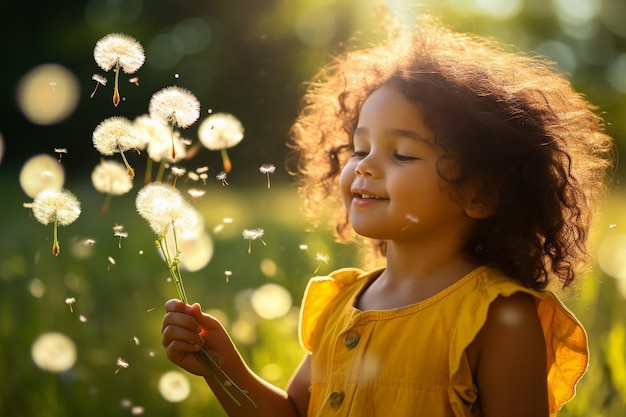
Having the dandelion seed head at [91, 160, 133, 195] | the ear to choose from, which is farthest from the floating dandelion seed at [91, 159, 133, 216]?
the ear

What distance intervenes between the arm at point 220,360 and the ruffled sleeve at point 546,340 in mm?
431

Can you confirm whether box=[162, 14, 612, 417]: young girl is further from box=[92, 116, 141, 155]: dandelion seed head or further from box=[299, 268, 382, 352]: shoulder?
box=[92, 116, 141, 155]: dandelion seed head

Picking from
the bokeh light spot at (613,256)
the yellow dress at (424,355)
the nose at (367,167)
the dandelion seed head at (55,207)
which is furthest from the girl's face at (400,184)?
the bokeh light spot at (613,256)

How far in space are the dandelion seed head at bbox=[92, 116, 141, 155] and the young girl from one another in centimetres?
29

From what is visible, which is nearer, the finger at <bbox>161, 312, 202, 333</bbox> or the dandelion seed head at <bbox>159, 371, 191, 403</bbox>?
the finger at <bbox>161, 312, 202, 333</bbox>

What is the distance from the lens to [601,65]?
36.4 ft

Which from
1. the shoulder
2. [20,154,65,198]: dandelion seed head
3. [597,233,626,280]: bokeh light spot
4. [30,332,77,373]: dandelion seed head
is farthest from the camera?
[597,233,626,280]: bokeh light spot

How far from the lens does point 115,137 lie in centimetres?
148

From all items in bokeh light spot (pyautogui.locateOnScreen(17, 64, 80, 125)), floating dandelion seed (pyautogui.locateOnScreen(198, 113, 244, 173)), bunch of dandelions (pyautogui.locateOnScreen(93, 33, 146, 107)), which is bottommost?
bokeh light spot (pyautogui.locateOnScreen(17, 64, 80, 125))

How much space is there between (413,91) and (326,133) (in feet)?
1.54

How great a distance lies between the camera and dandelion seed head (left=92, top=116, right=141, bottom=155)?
58.1 inches

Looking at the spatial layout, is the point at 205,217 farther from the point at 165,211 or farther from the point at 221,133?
the point at 165,211

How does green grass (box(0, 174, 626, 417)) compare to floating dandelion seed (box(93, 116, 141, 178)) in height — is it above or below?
below

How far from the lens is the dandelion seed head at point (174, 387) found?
2.37 metres
